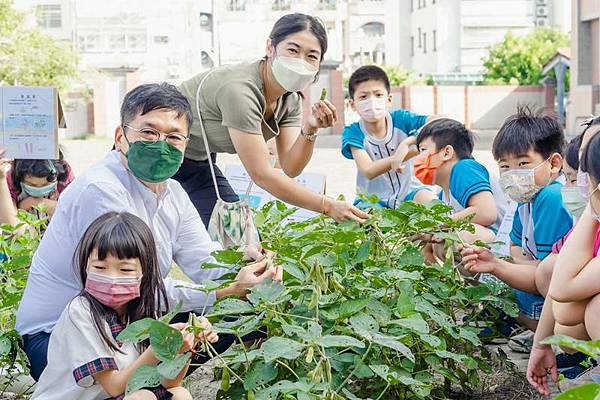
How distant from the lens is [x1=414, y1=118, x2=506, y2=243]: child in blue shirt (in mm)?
4680

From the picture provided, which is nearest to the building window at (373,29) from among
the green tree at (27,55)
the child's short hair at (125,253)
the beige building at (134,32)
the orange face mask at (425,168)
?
the beige building at (134,32)

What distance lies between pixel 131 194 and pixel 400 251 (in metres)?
0.90

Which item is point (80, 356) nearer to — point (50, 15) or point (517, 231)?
point (517, 231)

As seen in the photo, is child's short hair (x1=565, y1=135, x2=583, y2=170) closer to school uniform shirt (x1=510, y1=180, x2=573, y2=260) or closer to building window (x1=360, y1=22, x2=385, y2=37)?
school uniform shirt (x1=510, y1=180, x2=573, y2=260)

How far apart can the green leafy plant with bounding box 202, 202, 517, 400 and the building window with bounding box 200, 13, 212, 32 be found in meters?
50.5

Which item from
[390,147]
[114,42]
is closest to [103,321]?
[390,147]

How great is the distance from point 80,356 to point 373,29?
195ft

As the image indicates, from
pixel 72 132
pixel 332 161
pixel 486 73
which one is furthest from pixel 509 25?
pixel 332 161

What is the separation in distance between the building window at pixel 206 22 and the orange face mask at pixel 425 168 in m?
49.3

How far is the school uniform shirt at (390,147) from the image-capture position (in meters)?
5.98

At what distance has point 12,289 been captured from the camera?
3.64 m


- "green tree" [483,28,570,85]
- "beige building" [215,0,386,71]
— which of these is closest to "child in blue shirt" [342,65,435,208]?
"green tree" [483,28,570,85]

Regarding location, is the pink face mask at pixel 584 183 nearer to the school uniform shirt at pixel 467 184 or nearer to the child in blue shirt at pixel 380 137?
the school uniform shirt at pixel 467 184

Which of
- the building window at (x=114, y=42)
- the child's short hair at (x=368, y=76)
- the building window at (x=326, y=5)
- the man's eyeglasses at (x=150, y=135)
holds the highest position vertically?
the building window at (x=326, y=5)
